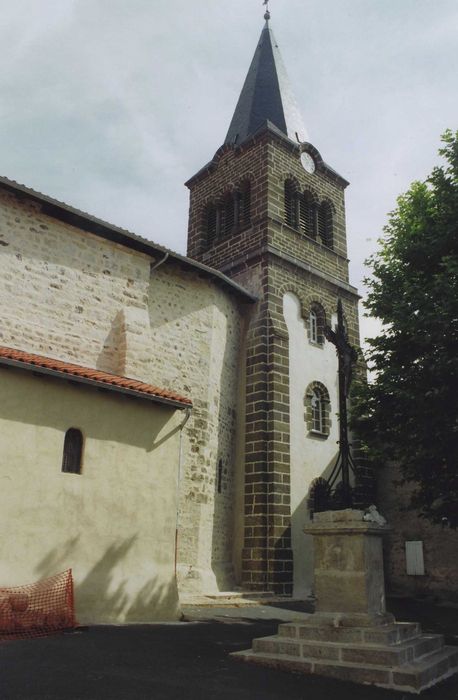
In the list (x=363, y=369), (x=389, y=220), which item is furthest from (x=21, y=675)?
(x=363, y=369)

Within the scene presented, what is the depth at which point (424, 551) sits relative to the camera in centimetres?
1529

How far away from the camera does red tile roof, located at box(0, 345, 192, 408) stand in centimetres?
771

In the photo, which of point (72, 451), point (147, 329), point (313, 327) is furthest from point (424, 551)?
point (72, 451)

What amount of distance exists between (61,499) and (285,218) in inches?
481

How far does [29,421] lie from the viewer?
777 centimetres

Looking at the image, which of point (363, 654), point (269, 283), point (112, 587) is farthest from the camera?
point (269, 283)

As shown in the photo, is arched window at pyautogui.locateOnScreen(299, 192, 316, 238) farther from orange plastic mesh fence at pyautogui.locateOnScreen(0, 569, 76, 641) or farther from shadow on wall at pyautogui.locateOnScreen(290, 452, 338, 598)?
orange plastic mesh fence at pyautogui.locateOnScreen(0, 569, 76, 641)

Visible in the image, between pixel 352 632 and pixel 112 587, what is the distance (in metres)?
3.83

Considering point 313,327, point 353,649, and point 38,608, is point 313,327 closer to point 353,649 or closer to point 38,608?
point 38,608

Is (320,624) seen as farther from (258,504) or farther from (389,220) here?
(389,220)

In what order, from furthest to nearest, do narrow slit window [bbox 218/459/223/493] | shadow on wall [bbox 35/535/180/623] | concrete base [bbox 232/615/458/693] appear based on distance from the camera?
narrow slit window [bbox 218/459/223/493], shadow on wall [bbox 35/535/180/623], concrete base [bbox 232/615/458/693]

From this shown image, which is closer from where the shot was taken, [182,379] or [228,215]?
[182,379]

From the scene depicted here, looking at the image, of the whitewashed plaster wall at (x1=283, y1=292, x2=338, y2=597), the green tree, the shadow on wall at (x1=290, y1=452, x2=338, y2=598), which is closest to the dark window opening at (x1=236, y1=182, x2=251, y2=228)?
the whitewashed plaster wall at (x1=283, y1=292, x2=338, y2=597)

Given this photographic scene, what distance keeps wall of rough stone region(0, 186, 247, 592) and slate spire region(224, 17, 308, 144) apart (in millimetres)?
7589
